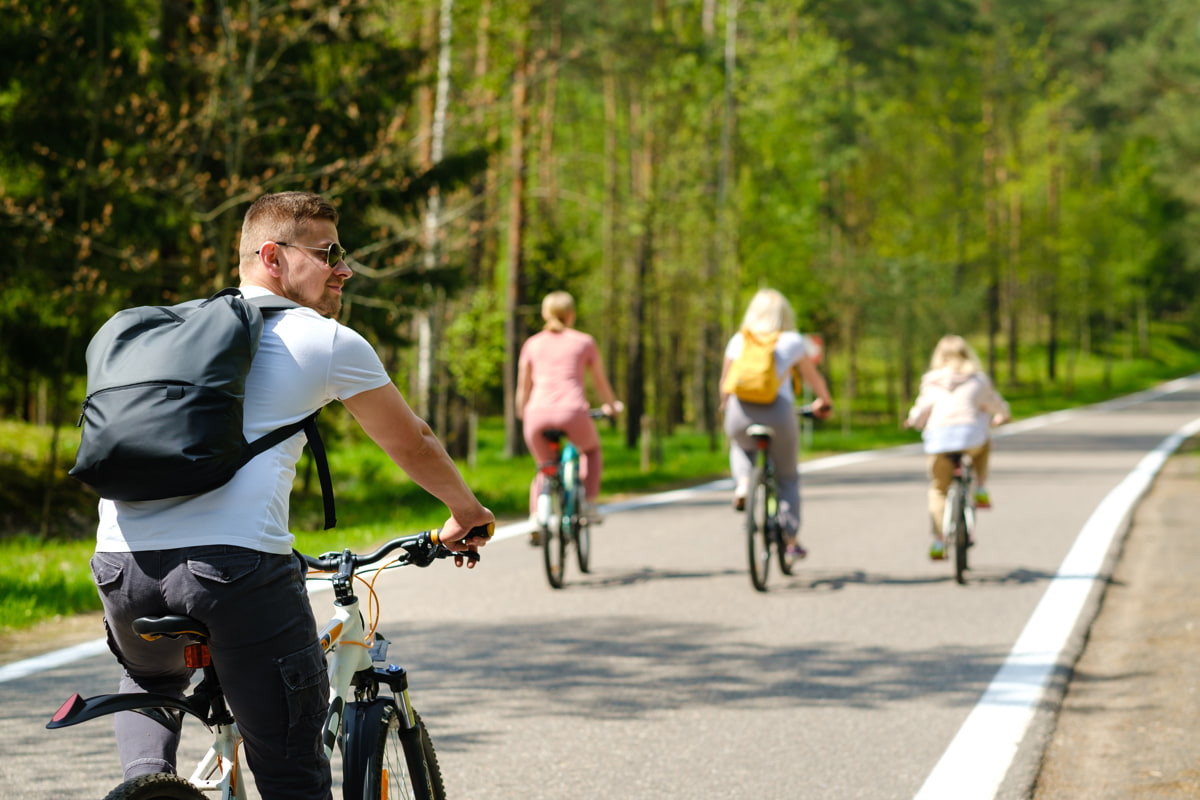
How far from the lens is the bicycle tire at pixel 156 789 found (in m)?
2.74

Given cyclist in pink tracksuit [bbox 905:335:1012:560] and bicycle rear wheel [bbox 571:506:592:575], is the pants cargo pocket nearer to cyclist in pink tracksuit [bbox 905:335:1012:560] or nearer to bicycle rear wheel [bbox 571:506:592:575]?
bicycle rear wheel [bbox 571:506:592:575]

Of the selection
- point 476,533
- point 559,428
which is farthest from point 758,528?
point 476,533

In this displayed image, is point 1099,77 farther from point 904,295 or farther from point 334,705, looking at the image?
point 334,705

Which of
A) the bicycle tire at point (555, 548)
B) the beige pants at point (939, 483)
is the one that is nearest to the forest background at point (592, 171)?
the bicycle tire at point (555, 548)

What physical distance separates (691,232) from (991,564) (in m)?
18.8

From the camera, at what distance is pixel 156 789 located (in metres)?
2.80

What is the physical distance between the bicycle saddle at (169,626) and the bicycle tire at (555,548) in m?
6.14

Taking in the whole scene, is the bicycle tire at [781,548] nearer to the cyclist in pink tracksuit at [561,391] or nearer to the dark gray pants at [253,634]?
the cyclist in pink tracksuit at [561,391]

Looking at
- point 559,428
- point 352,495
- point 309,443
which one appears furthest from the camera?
point 352,495

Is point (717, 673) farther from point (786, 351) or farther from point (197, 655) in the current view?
point (197, 655)

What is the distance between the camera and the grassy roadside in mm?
8688

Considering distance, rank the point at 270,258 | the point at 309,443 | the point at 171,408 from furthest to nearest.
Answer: the point at 270,258
the point at 309,443
the point at 171,408

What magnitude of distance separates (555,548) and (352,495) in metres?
8.09

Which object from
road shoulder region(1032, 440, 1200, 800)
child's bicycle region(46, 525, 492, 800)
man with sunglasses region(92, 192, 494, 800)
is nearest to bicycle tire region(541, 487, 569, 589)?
road shoulder region(1032, 440, 1200, 800)
